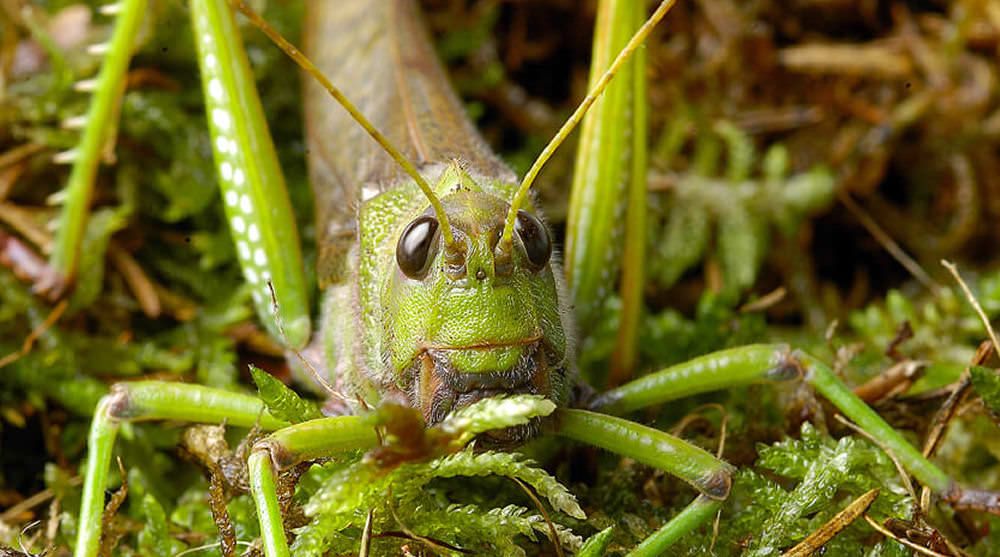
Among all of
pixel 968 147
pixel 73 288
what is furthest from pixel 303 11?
pixel 968 147

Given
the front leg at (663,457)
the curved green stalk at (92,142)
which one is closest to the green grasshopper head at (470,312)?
the front leg at (663,457)

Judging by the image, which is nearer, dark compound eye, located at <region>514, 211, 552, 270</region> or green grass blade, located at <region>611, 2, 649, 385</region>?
dark compound eye, located at <region>514, 211, 552, 270</region>

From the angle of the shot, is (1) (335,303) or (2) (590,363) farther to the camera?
(2) (590,363)

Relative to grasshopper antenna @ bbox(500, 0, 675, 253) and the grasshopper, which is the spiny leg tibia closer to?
the grasshopper

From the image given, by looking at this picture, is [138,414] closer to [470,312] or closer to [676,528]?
[470,312]

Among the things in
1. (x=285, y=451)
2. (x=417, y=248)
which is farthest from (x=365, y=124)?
(x=285, y=451)

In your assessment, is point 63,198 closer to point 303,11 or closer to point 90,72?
point 90,72

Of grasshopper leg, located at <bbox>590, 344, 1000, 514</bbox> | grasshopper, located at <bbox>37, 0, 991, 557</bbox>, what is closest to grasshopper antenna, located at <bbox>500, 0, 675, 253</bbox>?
grasshopper, located at <bbox>37, 0, 991, 557</bbox>
